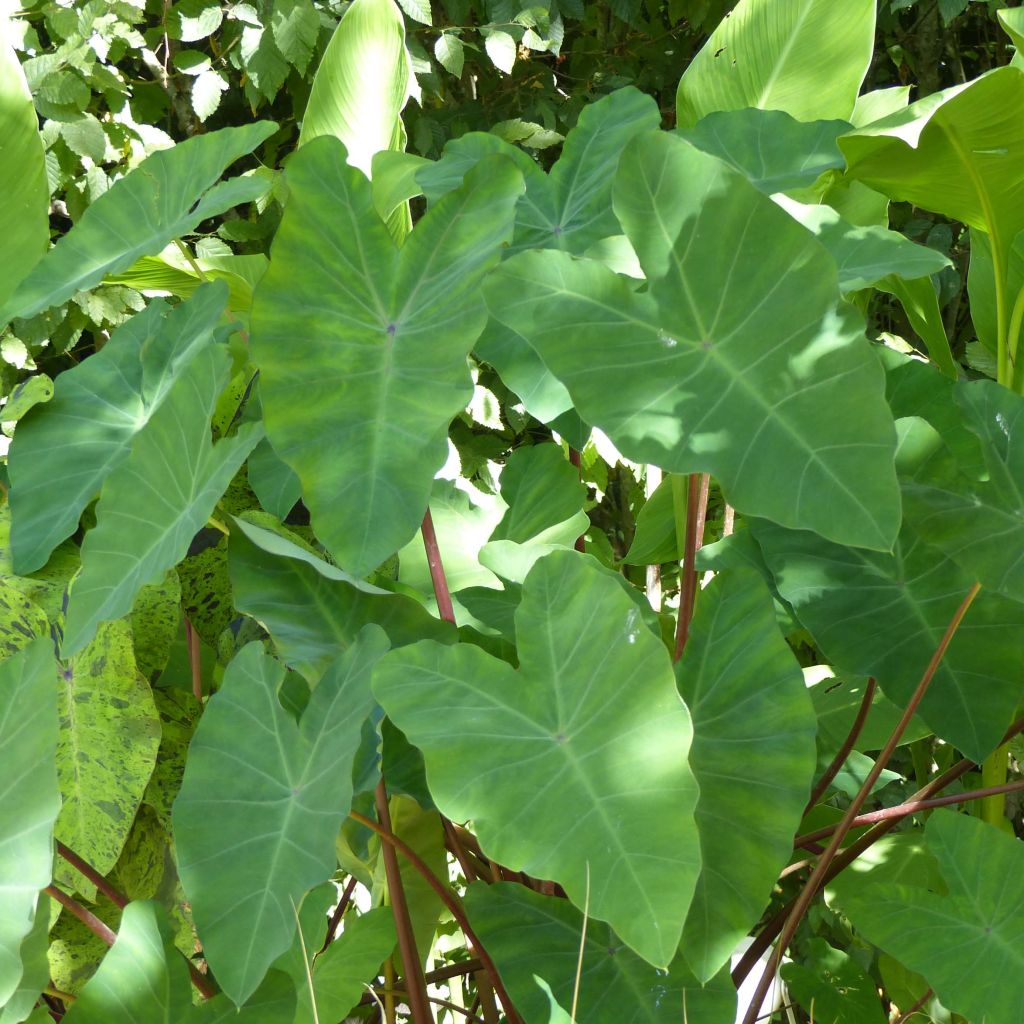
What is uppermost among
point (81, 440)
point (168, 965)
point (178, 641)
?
point (81, 440)

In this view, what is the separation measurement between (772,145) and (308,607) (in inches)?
22.2

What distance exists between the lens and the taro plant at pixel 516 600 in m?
0.74

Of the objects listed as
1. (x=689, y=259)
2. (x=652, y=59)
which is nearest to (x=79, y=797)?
(x=689, y=259)

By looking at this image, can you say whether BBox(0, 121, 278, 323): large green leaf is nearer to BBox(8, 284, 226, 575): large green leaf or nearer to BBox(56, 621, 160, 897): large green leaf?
BBox(8, 284, 226, 575): large green leaf

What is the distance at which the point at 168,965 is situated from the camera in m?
0.75

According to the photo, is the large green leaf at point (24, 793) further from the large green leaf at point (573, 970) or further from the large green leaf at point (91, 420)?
the large green leaf at point (573, 970)

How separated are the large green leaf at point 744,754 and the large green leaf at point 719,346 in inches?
5.6

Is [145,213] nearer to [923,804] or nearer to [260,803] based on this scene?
[260,803]

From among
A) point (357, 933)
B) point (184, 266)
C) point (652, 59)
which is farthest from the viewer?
point (652, 59)

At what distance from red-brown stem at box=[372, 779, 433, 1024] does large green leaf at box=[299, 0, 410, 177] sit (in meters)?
0.76

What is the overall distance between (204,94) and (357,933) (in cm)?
185

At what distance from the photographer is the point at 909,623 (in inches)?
37.4

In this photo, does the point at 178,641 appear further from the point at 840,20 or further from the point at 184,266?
the point at 840,20

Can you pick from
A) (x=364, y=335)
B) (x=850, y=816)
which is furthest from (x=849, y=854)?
(x=364, y=335)
